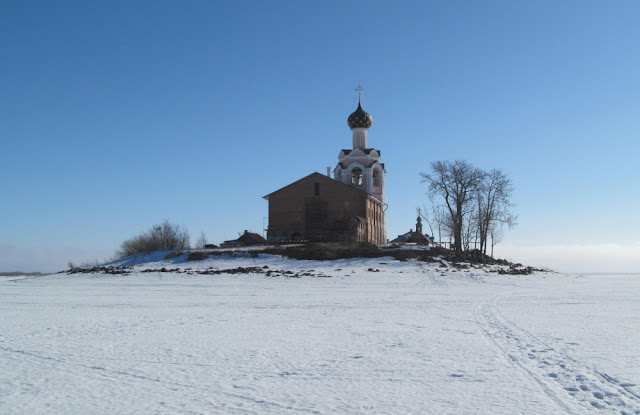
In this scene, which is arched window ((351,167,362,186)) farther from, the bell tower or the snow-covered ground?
the snow-covered ground

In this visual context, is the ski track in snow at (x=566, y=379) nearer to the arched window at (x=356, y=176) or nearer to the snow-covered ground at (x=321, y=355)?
the snow-covered ground at (x=321, y=355)

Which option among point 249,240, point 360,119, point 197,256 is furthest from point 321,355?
point 360,119

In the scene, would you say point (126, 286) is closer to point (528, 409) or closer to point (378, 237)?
point (528, 409)

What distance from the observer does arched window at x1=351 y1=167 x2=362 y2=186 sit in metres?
52.1

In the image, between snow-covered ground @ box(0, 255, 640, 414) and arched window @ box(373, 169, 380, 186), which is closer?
snow-covered ground @ box(0, 255, 640, 414)

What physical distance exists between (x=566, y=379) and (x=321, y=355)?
127 inches

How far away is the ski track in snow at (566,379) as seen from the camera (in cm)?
526

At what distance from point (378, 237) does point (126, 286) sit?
32550 millimetres

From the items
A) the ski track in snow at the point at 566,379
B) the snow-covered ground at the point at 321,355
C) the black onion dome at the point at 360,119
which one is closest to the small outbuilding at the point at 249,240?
the black onion dome at the point at 360,119

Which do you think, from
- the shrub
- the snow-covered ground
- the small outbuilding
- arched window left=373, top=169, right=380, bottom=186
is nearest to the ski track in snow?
the snow-covered ground

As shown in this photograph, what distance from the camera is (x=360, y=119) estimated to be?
52938 millimetres

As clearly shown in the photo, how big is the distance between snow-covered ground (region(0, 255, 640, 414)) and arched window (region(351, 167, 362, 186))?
1406 inches

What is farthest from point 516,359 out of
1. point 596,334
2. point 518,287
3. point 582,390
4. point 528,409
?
point 518,287

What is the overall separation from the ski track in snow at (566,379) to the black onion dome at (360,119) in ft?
147
